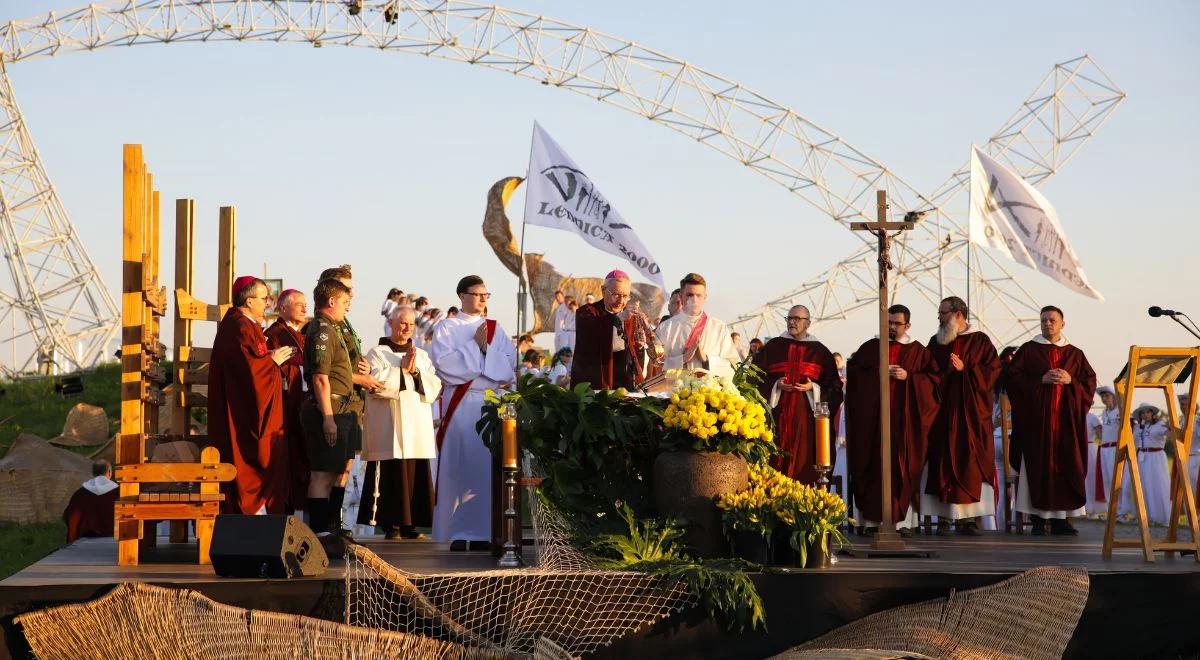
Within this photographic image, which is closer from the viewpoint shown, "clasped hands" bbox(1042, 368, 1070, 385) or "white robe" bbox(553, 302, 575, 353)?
"clasped hands" bbox(1042, 368, 1070, 385)

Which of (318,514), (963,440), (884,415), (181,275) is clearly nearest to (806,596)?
(884,415)

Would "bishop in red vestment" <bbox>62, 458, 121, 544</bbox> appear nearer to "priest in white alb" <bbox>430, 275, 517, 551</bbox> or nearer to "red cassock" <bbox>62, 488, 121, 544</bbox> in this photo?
"red cassock" <bbox>62, 488, 121, 544</bbox>

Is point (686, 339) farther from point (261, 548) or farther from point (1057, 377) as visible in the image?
point (261, 548)

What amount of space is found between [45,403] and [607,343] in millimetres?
15692

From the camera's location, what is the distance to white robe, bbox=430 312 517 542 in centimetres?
1126

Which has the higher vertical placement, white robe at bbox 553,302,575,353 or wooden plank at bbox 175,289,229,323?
white robe at bbox 553,302,575,353

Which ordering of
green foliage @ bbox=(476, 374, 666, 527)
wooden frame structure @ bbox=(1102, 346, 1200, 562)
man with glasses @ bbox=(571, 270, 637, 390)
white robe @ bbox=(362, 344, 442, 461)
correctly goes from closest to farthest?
green foliage @ bbox=(476, 374, 666, 527)
wooden frame structure @ bbox=(1102, 346, 1200, 562)
man with glasses @ bbox=(571, 270, 637, 390)
white robe @ bbox=(362, 344, 442, 461)

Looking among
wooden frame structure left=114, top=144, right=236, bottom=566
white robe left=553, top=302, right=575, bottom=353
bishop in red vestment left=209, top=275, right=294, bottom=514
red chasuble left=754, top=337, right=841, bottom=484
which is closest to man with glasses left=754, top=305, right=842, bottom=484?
red chasuble left=754, top=337, right=841, bottom=484

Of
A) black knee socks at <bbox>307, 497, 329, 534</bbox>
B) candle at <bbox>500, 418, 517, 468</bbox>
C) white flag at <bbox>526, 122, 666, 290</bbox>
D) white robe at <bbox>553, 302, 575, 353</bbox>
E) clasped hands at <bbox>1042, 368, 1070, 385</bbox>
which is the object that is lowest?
black knee socks at <bbox>307, 497, 329, 534</bbox>

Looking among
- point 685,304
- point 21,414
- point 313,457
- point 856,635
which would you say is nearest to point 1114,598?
point 856,635

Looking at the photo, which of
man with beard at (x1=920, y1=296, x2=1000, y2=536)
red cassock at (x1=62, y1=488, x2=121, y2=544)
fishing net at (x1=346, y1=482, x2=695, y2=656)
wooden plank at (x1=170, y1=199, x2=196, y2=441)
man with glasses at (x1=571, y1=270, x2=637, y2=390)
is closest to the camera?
fishing net at (x1=346, y1=482, x2=695, y2=656)

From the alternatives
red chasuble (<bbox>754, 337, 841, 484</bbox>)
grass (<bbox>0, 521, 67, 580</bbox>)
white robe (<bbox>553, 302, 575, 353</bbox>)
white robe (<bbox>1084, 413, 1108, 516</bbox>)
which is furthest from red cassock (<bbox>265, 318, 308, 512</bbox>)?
white robe (<bbox>1084, 413, 1108, 516</bbox>)

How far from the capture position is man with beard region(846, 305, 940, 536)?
12.9m

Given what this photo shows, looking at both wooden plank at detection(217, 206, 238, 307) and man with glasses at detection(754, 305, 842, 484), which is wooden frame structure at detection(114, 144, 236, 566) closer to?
wooden plank at detection(217, 206, 238, 307)
